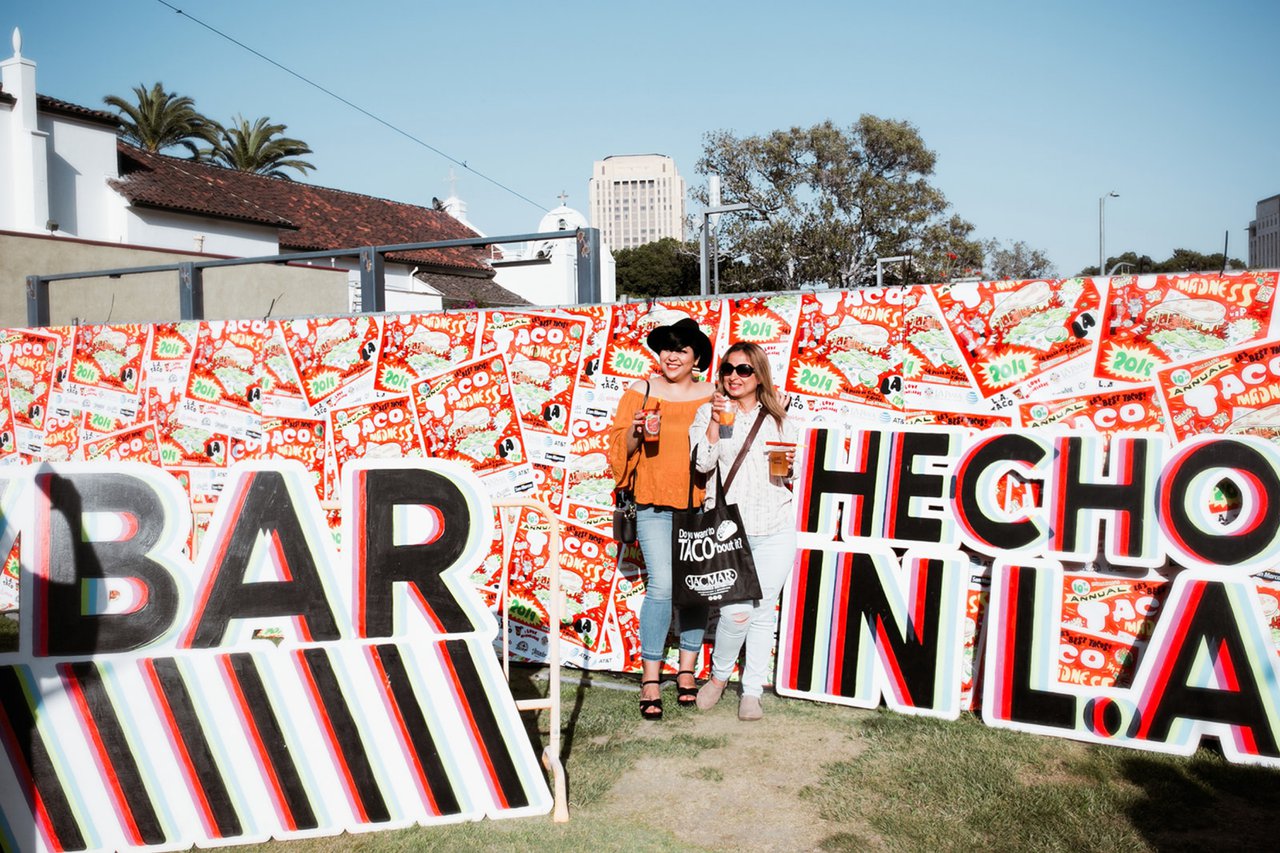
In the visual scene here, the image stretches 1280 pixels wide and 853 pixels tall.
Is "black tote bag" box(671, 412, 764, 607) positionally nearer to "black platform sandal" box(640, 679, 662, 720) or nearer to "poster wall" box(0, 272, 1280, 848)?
"poster wall" box(0, 272, 1280, 848)

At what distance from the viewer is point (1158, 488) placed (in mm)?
4016

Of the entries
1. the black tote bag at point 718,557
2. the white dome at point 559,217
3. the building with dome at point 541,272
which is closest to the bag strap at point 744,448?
the black tote bag at point 718,557

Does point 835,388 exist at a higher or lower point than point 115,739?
higher

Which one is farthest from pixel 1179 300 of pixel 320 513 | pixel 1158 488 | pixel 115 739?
pixel 115 739

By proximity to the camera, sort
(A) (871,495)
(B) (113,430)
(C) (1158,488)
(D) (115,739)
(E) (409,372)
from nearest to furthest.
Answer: (D) (115,739), (C) (1158,488), (A) (871,495), (E) (409,372), (B) (113,430)

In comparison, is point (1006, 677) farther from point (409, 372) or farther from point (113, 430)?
point (113, 430)

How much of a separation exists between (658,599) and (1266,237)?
3977 mm

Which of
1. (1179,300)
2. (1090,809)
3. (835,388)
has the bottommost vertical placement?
(1090,809)

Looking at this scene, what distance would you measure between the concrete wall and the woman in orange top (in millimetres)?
6614

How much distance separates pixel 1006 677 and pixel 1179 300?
179 cm

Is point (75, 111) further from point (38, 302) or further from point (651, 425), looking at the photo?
point (651, 425)

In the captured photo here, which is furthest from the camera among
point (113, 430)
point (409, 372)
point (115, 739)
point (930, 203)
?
point (930, 203)

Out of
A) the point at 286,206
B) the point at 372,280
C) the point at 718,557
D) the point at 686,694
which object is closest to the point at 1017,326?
the point at 718,557

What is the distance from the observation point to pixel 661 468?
445 centimetres
